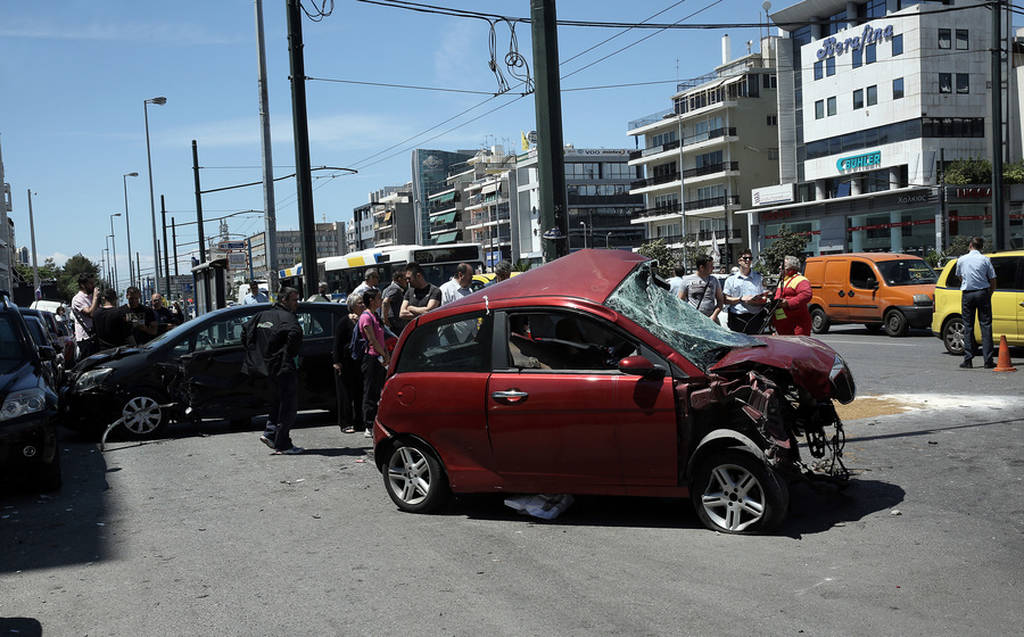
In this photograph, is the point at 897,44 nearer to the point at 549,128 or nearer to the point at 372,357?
the point at 549,128

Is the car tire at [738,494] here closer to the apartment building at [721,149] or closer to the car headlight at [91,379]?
the car headlight at [91,379]

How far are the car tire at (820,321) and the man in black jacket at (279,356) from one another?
16.3m

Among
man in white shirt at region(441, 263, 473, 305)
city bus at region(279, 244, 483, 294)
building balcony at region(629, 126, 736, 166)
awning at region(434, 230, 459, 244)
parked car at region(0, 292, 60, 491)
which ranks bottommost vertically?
parked car at region(0, 292, 60, 491)

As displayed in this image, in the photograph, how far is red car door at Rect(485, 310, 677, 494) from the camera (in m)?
5.98

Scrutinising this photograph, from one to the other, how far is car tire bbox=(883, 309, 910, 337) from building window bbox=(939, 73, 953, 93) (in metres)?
35.8

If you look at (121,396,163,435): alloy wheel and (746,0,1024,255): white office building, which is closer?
(121,396,163,435): alloy wheel

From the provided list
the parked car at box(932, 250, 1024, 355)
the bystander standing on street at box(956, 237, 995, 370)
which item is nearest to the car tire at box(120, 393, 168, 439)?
the bystander standing on street at box(956, 237, 995, 370)

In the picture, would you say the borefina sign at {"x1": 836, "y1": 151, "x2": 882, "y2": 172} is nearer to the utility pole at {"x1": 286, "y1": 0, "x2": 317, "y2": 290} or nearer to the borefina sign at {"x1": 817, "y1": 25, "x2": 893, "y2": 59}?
the borefina sign at {"x1": 817, "y1": 25, "x2": 893, "y2": 59}

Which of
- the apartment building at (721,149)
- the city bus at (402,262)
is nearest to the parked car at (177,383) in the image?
the city bus at (402,262)

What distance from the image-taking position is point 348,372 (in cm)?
1094

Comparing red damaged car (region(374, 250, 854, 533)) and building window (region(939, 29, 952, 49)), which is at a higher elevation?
building window (region(939, 29, 952, 49))

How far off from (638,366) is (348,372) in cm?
579

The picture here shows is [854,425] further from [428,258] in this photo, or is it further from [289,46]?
[428,258]

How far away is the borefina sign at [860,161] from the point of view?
53.1 meters
